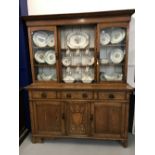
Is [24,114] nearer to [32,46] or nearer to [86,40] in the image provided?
[32,46]

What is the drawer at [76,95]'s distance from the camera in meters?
2.17

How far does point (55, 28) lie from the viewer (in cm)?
230

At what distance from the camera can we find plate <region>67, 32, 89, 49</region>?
2.43m

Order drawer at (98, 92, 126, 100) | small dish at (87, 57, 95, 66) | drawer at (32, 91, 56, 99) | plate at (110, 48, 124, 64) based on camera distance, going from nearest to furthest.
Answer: drawer at (98, 92, 126, 100) < drawer at (32, 91, 56, 99) < plate at (110, 48, 124, 64) < small dish at (87, 57, 95, 66)

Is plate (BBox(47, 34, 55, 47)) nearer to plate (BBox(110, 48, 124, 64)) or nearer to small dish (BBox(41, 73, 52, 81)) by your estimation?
small dish (BBox(41, 73, 52, 81))

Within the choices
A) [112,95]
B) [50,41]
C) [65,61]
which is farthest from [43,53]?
[112,95]

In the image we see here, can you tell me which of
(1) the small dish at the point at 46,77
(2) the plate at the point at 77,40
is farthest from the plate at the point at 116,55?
(1) the small dish at the point at 46,77

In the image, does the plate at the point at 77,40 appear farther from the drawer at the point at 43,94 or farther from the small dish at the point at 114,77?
the drawer at the point at 43,94

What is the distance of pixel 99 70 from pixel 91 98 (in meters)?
0.46

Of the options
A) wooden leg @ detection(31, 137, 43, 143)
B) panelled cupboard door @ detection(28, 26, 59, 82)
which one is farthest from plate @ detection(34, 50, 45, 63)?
wooden leg @ detection(31, 137, 43, 143)

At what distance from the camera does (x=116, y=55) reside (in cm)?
239

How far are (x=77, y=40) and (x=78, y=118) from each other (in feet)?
3.94

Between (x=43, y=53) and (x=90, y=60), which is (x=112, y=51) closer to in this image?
(x=90, y=60)

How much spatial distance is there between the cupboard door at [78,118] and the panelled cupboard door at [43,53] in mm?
545
